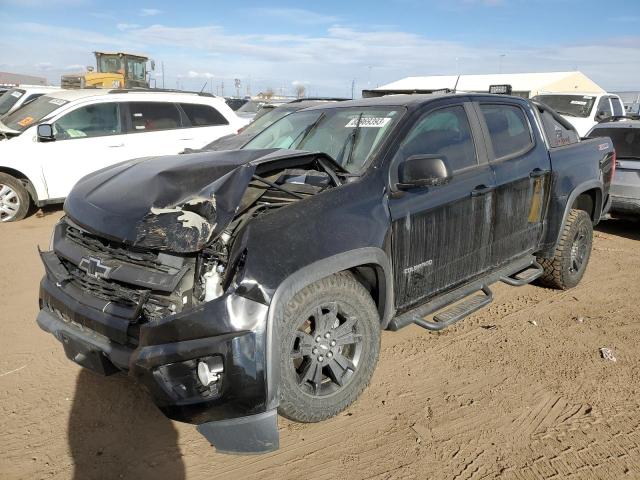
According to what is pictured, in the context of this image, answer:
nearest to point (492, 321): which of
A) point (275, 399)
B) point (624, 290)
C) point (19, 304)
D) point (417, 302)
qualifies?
point (417, 302)

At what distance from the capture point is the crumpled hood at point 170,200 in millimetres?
2463

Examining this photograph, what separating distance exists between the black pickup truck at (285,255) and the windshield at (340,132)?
0.05 ft

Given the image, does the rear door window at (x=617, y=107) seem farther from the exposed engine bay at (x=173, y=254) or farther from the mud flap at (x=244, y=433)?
the mud flap at (x=244, y=433)

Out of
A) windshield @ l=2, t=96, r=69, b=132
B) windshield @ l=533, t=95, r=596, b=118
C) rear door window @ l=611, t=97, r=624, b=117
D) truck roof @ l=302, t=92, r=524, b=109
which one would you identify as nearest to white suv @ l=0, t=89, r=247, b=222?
windshield @ l=2, t=96, r=69, b=132

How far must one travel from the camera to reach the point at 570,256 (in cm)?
480

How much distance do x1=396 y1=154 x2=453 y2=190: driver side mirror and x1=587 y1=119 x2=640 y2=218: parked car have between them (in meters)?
5.04

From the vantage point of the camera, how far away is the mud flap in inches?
93.4

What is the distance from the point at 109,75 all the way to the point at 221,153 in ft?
57.3

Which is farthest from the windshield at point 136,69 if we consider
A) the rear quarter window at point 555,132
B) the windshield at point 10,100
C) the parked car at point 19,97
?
the rear quarter window at point 555,132

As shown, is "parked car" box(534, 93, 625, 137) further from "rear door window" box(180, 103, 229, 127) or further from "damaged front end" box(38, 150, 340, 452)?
"damaged front end" box(38, 150, 340, 452)

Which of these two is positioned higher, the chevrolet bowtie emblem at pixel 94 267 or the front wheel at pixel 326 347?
the chevrolet bowtie emblem at pixel 94 267

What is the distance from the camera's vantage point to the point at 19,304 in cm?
451

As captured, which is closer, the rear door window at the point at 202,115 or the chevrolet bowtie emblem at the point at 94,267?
the chevrolet bowtie emblem at the point at 94,267

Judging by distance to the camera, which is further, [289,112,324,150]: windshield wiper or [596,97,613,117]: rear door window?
[596,97,613,117]: rear door window
